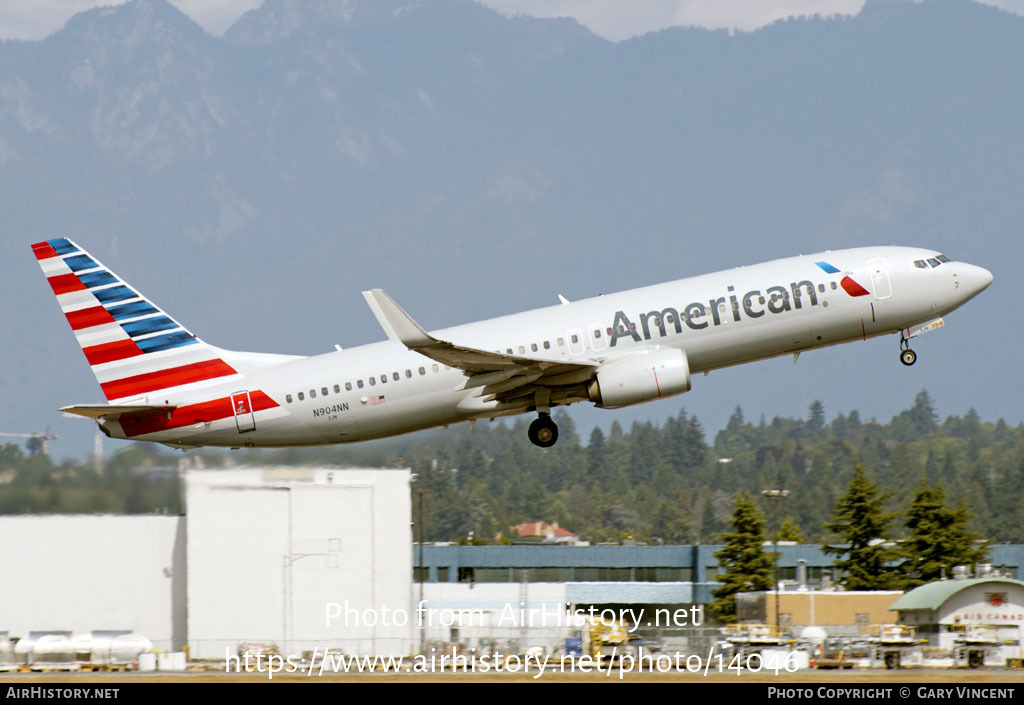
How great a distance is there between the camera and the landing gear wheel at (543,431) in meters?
44.1

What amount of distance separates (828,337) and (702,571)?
57.9 metres

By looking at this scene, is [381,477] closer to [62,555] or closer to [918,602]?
[62,555]

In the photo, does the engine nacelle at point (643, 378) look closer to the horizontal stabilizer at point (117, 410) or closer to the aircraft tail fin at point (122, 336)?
the aircraft tail fin at point (122, 336)

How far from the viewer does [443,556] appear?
3696 inches

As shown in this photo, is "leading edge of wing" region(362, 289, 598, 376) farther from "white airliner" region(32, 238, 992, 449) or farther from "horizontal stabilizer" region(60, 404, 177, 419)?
"horizontal stabilizer" region(60, 404, 177, 419)

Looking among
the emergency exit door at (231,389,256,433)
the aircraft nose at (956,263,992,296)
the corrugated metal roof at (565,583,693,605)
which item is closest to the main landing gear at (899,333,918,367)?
the aircraft nose at (956,263,992,296)

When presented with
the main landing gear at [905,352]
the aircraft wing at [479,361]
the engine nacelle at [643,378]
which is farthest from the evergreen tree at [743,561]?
the aircraft wing at [479,361]

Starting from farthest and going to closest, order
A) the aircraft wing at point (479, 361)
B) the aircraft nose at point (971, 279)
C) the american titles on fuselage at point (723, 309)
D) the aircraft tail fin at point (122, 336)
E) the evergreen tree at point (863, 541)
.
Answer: the evergreen tree at point (863, 541) < the aircraft tail fin at point (122, 336) < the aircraft nose at point (971, 279) < the american titles on fuselage at point (723, 309) < the aircraft wing at point (479, 361)

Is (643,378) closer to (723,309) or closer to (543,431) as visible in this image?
(723,309)

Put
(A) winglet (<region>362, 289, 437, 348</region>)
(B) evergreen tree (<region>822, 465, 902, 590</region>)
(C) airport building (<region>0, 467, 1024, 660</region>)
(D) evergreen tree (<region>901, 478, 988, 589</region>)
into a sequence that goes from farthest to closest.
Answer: (B) evergreen tree (<region>822, 465, 902, 590</region>) → (D) evergreen tree (<region>901, 478, 988, 589</region>) → (C) airport building (<region>0, 467, 1024, 660</region>) → (A) winglet (<region>362, 289, 437, 348</region>)

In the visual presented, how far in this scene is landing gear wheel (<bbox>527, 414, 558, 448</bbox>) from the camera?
44.1 meters

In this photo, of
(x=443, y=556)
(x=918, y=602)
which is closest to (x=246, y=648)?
(x=918, y=602)

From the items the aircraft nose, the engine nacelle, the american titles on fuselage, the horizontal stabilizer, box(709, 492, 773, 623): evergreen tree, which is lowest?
box(709, 492, 773, 623): evergreen tree

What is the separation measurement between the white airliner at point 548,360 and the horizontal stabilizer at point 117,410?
60 mm
